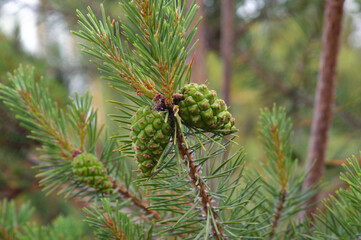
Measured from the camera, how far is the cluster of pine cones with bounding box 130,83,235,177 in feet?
1.21

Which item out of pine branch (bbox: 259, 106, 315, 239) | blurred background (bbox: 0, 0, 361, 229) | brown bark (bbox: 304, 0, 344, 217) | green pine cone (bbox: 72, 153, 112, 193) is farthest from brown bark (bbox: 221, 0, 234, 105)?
green pine cone (bbox: 72, 153, 112, 193)

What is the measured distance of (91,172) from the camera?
523 millimetres

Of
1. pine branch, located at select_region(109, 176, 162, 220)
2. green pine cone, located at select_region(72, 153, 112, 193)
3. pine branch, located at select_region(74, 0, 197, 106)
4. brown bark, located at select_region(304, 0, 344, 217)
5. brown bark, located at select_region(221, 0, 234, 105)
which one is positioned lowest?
pine branch, located at select_region(109, 176, 162, 220)

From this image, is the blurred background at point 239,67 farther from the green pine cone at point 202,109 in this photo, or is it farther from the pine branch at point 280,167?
the green pine cone at point 202,109

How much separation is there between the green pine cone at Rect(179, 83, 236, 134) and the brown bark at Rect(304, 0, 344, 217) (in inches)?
16.0

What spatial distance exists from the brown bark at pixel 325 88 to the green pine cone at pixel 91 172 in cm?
45

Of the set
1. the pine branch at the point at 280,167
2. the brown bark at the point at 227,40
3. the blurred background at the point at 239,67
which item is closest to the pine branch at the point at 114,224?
the pine branch at the point at 280,167

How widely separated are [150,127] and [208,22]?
4.36ft

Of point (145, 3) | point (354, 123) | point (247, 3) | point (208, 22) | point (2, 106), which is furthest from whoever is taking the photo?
point (208, 22)

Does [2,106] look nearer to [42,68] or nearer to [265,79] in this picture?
[42,68]

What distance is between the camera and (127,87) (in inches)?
15.6

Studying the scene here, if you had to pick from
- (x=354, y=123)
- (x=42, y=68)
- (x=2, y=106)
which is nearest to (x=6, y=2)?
(x=42, y=68)

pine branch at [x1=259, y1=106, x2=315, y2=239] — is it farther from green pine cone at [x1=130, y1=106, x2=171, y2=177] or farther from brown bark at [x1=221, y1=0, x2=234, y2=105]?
brown bark at [x1=221, y1=0, x2=234, y2=105]

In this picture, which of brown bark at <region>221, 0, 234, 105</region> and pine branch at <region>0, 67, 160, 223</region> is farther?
brown bark at <region>221, 0, 234, 105</region>
